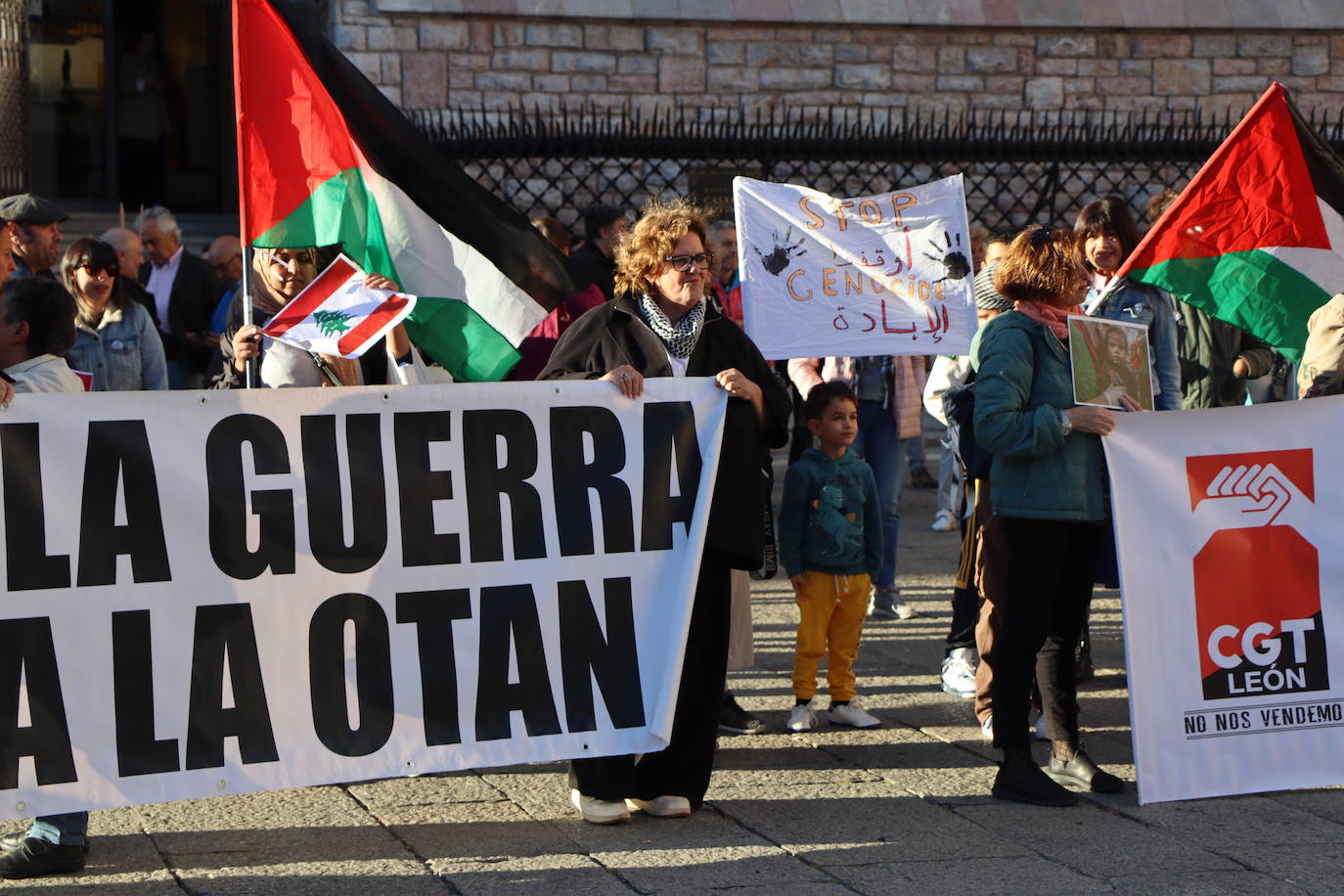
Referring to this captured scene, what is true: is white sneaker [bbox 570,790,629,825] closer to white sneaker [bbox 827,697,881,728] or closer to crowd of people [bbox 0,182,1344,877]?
crowd of people [bbox 0,182,1344,877]

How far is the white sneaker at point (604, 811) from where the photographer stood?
4.98 metres

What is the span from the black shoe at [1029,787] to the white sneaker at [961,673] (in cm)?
134

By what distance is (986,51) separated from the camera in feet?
55.7

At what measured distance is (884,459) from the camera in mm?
8297

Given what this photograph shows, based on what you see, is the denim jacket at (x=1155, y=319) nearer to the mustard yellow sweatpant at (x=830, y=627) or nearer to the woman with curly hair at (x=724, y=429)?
the mustard yellow sweatpant at (x=830, y=627)

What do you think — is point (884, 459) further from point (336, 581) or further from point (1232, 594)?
point (336, 581)

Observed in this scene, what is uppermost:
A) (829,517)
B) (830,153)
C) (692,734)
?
(830,153)

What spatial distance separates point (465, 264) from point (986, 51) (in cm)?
1287

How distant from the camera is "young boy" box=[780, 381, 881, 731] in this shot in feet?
20.2

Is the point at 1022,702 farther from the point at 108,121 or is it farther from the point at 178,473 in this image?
the point at 108,121

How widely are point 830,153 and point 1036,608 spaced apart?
32.8 feet

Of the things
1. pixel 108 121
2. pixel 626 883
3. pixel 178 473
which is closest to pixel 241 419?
pixel 178 473

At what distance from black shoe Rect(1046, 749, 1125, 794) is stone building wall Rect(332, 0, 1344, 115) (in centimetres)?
1104

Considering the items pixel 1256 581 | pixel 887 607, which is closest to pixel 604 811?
pixel 1256 581
